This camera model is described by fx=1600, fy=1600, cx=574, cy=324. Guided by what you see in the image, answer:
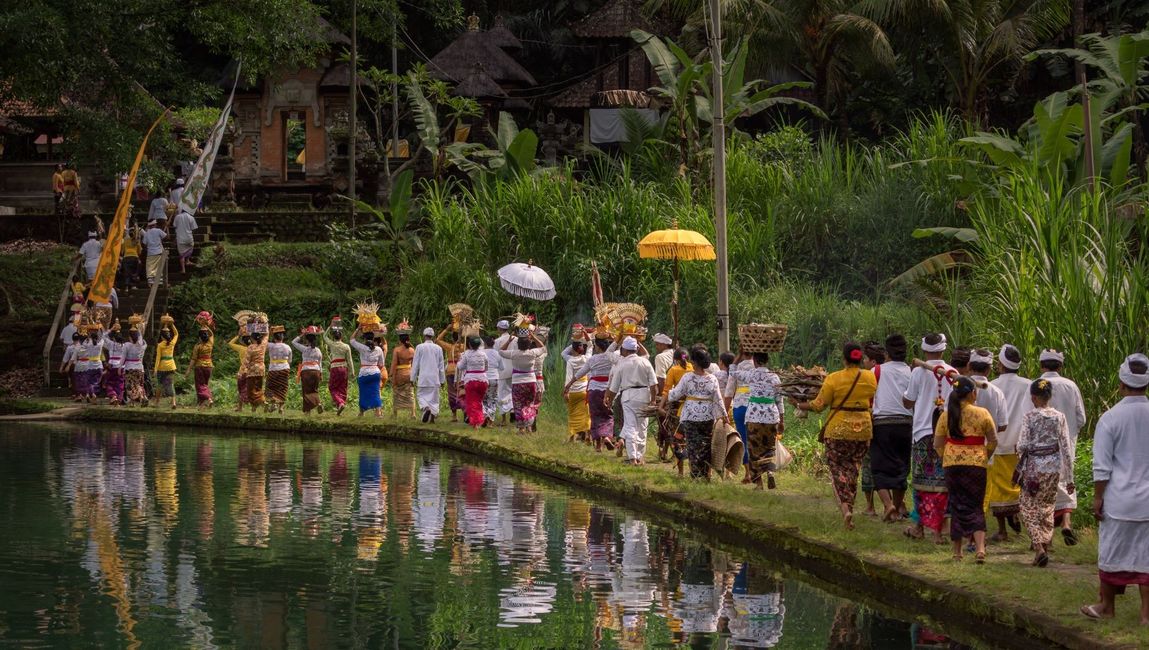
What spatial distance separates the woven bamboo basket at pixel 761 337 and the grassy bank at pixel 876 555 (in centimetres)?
146

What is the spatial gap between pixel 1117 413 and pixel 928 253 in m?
Result: 17.8

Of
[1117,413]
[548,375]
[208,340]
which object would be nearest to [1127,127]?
[548,375]

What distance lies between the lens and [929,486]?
12953 mm

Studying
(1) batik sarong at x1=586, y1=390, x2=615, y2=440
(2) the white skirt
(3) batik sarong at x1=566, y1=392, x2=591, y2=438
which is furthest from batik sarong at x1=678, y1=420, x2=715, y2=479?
(2) the white skirt

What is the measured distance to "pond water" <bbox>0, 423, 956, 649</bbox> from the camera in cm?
1046

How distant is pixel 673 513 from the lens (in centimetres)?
1587

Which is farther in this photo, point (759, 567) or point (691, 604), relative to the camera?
point (759, 567)

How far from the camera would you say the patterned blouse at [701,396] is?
1669 cm

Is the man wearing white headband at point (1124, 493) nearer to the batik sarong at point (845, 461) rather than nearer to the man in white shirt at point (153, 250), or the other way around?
the batik sarong at point (845, 461)

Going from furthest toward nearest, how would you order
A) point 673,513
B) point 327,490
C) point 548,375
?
1. point 548,375
2. point 327,490
3. point 673,513

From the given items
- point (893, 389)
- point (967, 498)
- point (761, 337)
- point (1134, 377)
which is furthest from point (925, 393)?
point (761, 337)

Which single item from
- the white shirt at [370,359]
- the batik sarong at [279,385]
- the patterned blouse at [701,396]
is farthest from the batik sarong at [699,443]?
the batik sarong at [279,385]

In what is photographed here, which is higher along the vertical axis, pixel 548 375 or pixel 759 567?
pixel 548 375

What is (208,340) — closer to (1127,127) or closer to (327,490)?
(327,490)
